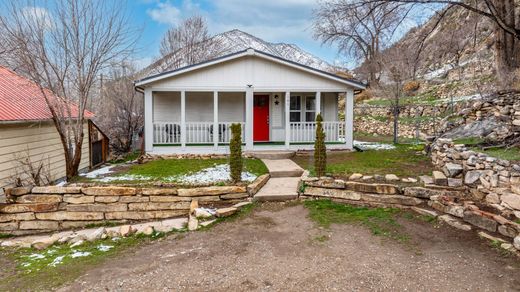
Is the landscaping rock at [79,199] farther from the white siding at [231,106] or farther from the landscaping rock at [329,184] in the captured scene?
the white siding at [231,106]

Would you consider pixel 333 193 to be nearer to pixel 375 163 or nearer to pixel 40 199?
pixel 375 163

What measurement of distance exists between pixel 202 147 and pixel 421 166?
22.1ft

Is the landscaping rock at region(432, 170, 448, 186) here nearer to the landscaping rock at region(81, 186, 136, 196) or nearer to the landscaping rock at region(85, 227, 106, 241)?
the landscaping rock at region(81, 186, 136, 196)

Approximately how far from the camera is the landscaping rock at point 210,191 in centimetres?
688

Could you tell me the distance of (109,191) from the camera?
6.86m

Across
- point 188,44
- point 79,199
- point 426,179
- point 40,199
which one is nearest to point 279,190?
point 426,179

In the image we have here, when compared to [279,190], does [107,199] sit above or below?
below

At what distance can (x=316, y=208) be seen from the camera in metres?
6.44

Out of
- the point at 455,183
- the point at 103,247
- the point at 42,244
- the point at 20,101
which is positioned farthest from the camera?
the point at 20,101

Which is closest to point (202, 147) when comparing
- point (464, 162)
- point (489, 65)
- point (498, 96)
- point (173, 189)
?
point (173, 189)

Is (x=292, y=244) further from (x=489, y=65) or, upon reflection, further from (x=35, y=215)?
(x=489, y=65)

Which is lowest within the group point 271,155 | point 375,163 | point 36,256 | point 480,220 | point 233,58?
point 36,256

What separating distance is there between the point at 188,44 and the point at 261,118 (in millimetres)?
15813

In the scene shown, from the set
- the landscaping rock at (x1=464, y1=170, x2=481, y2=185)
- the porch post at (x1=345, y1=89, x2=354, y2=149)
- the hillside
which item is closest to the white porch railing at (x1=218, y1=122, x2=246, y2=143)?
the porch post at (x1=345, y1=89, x2=354, y2=149)
